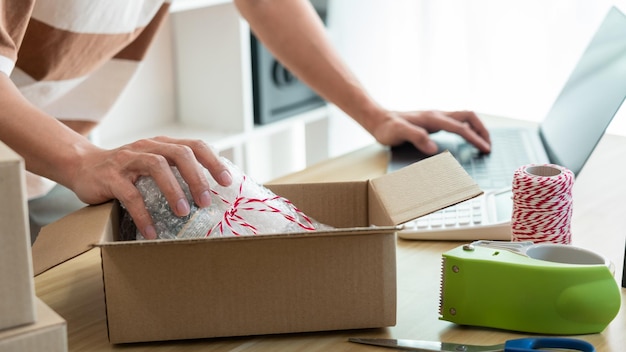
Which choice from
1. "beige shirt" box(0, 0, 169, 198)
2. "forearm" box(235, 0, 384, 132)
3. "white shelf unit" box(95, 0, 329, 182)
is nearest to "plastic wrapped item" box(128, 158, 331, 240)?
"beige shirt" box(0, 0, 169, 198)

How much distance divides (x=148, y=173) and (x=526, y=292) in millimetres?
403

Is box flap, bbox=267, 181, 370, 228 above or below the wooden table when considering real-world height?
above

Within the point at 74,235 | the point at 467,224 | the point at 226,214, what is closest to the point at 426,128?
the point at 467,224

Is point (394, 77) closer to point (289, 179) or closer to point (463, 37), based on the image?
point (463, 37)

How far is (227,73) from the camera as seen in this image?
7.93ft

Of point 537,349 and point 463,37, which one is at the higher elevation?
point 463,37

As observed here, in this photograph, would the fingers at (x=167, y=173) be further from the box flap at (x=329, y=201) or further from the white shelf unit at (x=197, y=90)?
the white shelf unit at (x=197, y=90)

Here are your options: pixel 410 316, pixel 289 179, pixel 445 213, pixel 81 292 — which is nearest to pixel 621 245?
pixel 445 213

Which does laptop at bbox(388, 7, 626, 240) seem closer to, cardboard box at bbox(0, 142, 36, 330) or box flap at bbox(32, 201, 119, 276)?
box flap at bbox(32, 201, 119, 276)

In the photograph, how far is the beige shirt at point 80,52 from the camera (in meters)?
1.31

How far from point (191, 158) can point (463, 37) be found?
5.23ft

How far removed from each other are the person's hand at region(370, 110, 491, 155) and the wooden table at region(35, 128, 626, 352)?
0.31 ft

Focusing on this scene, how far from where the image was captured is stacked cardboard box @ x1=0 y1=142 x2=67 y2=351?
25.8 inches

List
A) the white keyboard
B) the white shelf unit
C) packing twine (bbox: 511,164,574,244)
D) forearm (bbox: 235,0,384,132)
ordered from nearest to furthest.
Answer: packing twine (bbox: 511,164,574,244), the white keyboard, forearm (bbox: 235,0,384,132), the white shelf unit
